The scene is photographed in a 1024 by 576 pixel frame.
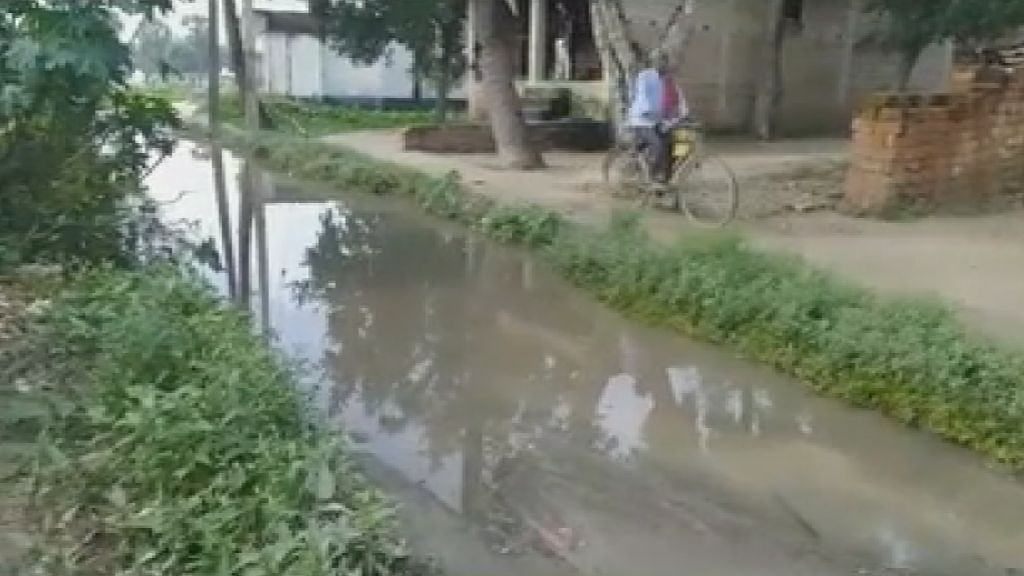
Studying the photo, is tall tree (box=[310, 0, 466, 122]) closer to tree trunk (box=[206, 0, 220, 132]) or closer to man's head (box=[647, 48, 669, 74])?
man's head (box=[647, 48, 669, 74])

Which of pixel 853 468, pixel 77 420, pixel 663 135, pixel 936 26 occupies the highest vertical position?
pixel 936 26

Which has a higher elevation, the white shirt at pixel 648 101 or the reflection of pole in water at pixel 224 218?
the white shirt at pixel 648 101

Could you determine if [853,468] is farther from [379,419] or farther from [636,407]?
[379,419]

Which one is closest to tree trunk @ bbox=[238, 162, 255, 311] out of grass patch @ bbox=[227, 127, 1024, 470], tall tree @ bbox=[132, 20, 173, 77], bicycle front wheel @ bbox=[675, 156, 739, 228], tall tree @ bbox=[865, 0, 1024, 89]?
tall tree @ bbox=[132, 20, 173, 77]

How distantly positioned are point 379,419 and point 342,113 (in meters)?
19.3

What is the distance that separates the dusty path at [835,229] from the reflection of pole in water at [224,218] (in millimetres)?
2242

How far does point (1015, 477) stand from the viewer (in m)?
5.50

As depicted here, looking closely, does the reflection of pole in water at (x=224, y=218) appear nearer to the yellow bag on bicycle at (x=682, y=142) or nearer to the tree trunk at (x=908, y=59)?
the yellow bag on bicycle at (x=682, y=142)

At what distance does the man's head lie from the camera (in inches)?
462

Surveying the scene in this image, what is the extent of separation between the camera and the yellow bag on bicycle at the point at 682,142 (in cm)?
1139

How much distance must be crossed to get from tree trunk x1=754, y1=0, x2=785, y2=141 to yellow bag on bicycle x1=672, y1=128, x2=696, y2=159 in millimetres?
7656

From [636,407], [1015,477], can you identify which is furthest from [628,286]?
[1015,477]

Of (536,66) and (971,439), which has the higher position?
(536,66)

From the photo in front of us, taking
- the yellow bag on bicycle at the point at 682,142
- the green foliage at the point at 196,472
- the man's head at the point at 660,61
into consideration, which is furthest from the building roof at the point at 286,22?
the green foliage at the point at 196,472
